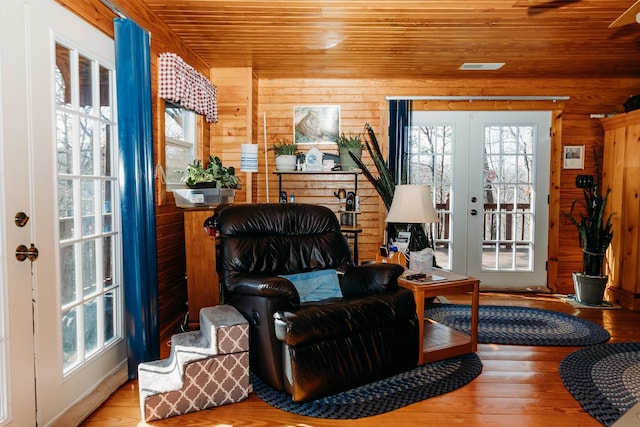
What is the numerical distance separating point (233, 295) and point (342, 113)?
2.86 metres

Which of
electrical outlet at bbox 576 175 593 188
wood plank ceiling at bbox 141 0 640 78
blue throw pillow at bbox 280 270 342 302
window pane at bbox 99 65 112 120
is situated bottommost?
blue throw pillow at bbox 280 270 342 302

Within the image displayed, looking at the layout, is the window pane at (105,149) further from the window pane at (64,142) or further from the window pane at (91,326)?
the window pane at (91,326)

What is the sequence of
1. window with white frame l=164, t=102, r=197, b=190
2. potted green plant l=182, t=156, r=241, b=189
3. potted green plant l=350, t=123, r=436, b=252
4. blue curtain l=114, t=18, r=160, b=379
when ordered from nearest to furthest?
blue curtain l=114, t=18, r=160, b=379, potted green plant l=182, t=156, r=241, b=189, window with white frame l=164, t=102, r=197, b=190, potted green plant l=350, t=123, r=436, b=252

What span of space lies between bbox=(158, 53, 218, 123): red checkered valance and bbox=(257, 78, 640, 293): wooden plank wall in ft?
3.31

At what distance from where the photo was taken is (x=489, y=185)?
5.09 m

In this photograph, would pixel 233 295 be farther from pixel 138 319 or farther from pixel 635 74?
pixel 635 74

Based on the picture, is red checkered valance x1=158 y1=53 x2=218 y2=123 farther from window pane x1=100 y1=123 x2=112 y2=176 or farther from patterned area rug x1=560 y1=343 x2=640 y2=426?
patterned area rug x1=560 y1=343 x2=640 y2=426

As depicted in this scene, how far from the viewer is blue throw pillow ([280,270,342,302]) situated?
3016 mm

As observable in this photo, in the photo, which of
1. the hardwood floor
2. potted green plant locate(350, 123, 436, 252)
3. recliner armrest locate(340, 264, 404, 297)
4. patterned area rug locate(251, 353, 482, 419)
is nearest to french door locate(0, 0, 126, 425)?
the hardwood floor

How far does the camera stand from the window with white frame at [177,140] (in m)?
3.67

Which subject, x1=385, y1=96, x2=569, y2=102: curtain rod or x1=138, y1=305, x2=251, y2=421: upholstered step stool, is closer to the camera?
x1=138, y1=305, x2=251, y2=421: upholstered step stool

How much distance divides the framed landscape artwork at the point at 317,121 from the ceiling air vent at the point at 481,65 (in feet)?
4.41

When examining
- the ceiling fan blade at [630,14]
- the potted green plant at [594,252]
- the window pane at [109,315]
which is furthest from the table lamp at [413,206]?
the potted green plant at [594,252]

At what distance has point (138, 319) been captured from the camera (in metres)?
2.66
